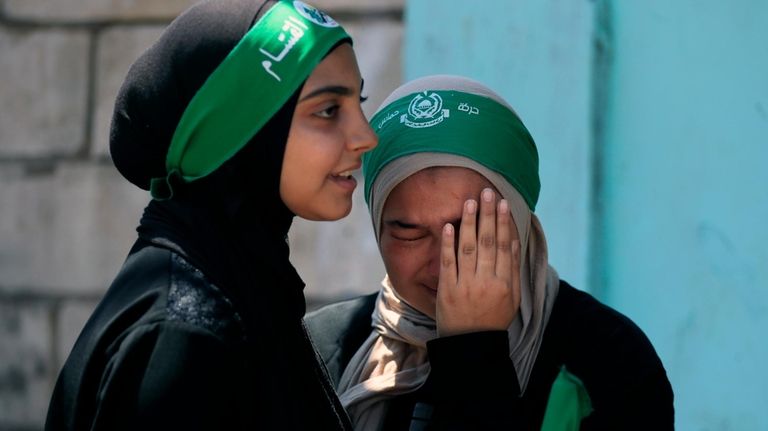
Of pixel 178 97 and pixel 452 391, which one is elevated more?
pixel 178 97

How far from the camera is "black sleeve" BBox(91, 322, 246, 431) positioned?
163cm

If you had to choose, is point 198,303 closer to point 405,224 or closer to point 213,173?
point 213,173

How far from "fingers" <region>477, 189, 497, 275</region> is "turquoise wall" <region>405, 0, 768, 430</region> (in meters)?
1.43

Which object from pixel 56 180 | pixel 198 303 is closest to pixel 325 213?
pixel 198 303

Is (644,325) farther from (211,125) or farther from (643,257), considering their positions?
(211,125)

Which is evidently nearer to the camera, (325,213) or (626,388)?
(325,213)

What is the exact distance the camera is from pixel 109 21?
454 centimetres

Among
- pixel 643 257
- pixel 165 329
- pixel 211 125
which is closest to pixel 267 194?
pixel 211 125

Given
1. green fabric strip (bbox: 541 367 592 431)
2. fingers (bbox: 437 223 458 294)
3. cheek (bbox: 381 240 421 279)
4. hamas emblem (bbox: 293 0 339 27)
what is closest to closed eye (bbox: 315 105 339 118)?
hamas emblem (bbox: 293 0 339 27)

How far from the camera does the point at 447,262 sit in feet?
7.62

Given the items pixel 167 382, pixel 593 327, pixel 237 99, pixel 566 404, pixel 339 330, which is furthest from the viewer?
pixel 339 330

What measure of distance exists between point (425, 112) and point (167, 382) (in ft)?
3.51

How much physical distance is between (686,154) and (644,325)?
523mm

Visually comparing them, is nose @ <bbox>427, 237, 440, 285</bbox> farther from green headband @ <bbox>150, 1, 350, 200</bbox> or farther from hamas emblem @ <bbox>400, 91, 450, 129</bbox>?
green headband @ <bbox>150, 1, 350, 200</bbox>
